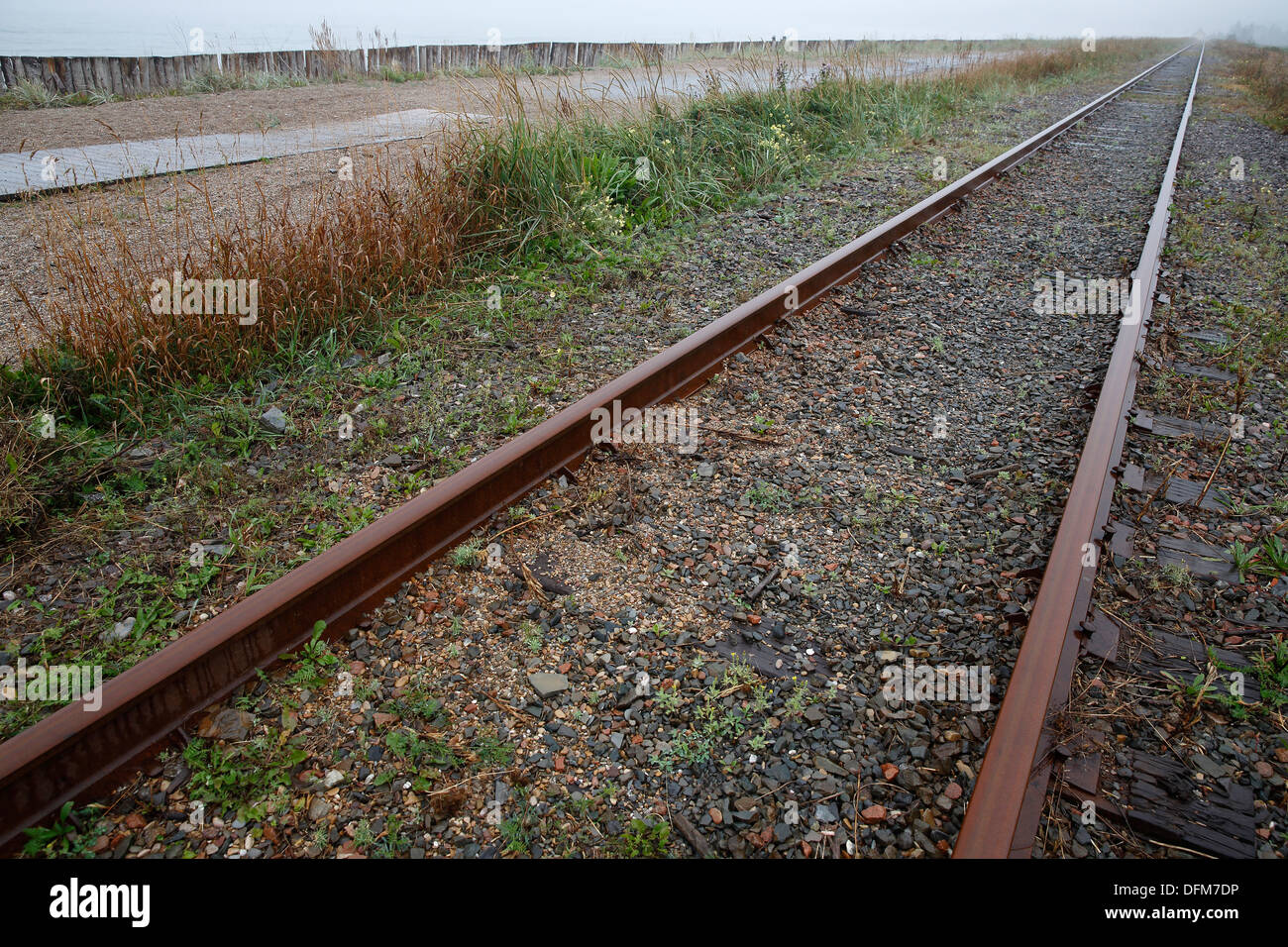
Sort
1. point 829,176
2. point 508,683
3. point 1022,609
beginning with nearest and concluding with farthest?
1. point 508,683
2. point 1022,609
3. point 829,176

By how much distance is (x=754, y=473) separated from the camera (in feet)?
11.2

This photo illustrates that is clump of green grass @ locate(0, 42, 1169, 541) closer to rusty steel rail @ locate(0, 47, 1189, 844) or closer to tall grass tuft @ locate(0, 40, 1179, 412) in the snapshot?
tall grass tuft @ locate(0, 40, 1179, 412)

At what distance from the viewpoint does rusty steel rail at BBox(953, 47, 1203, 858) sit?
1786mm

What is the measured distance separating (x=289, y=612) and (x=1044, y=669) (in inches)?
A: 88.2

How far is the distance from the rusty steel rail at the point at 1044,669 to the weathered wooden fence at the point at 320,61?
611 cm

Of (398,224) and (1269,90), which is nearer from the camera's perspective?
(398,224)

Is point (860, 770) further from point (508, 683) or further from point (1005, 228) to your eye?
point (1005, 228)

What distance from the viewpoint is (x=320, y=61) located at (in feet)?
50.3

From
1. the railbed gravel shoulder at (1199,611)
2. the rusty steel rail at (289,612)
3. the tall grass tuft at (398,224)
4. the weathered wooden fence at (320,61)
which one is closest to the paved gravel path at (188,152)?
the tall grass tuft at (398,224)

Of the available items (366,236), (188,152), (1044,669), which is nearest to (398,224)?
(366,236)

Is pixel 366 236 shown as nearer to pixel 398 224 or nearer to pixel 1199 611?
pixel 398 224

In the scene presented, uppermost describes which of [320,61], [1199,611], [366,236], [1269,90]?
[1269,90]

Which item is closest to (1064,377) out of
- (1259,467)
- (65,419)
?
(1259,467)

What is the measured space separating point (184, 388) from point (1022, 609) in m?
3.88
